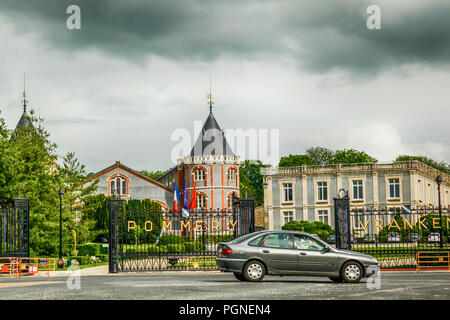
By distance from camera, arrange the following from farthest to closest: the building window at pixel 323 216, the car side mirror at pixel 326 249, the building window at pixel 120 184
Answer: the building window at pixel 120 184
the building window at pixel 323 216
the car side mirror at pixel 326 249

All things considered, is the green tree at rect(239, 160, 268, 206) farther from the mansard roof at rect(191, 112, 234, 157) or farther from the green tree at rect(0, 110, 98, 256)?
the green tree at rect(0, 110, 98, 256)

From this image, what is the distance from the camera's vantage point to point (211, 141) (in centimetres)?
7956

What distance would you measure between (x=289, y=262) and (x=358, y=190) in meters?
49.2

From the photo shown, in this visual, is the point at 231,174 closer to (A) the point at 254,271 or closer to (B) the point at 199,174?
(B) the point at 199,174

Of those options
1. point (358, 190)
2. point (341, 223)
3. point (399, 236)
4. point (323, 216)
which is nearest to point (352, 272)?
point (341, 223)

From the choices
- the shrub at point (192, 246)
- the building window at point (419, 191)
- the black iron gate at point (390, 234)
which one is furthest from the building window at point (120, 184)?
the black iron gate at point (390, 234)

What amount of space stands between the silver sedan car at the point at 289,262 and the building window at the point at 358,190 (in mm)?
48424

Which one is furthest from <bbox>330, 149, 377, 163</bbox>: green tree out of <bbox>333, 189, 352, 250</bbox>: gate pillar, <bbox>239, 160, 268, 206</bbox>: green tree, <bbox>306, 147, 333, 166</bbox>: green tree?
<bbox>333, 189, 352, 250</bbox>: gate pillar

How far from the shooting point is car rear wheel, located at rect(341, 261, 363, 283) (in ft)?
52.7

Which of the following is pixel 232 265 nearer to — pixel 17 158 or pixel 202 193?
pixel 17 158

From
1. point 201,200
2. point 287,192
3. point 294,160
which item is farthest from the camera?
point 294,160

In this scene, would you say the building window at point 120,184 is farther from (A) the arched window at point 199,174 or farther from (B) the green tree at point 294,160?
(B) the green tree at point 294,160

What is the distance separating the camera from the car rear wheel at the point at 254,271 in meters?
16.0

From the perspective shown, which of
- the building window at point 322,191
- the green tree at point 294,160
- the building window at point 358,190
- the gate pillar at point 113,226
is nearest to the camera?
the gate pillar at point 113,226
